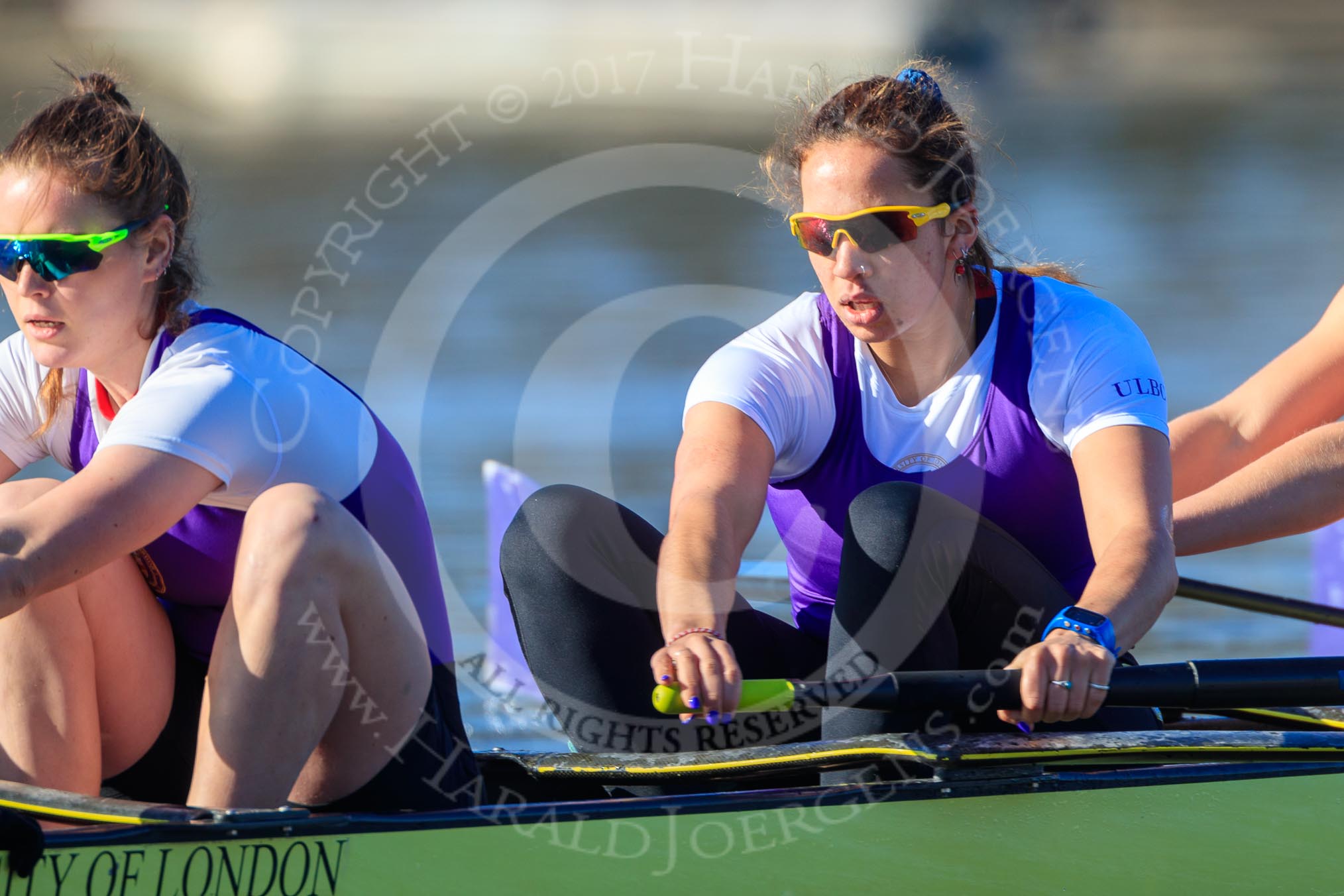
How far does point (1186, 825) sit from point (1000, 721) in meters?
0.25

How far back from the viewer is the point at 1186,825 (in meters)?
1.67

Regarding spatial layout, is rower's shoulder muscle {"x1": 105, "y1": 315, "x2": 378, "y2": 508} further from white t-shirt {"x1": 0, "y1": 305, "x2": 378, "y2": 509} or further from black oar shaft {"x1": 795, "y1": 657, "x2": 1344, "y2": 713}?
black oar shaft {"x1": 795, "y1": 657, "x2": 1344, "y2": 713}

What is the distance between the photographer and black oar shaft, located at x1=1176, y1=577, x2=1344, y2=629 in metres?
2.68

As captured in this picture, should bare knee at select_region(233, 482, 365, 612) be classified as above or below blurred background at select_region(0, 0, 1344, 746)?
below

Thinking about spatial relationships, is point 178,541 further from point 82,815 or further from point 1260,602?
point 1260,602

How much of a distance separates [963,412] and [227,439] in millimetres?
966

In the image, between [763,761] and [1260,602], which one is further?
[1260,602]

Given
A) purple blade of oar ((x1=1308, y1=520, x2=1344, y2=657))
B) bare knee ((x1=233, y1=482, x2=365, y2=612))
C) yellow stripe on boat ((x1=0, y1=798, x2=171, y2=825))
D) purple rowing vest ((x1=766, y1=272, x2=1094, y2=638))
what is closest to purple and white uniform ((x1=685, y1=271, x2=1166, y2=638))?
purple rowing vest ((x1=766, y1=272, x2=1094, y2=638))

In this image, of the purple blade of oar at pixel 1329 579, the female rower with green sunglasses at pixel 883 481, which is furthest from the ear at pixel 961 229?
the purple blade of oar at pixel 1329 579

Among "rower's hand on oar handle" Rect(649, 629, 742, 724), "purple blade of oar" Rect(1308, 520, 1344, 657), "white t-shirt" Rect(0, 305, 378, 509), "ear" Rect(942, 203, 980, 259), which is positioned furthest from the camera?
"purple blade of oar" Rect(1308, 520, 1344, 657)

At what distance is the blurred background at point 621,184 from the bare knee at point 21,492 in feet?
5.42

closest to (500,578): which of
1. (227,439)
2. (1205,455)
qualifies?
(1205,455)

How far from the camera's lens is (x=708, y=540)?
6.16 feet

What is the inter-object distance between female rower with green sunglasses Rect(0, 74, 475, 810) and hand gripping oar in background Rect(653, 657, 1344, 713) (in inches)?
13.2
